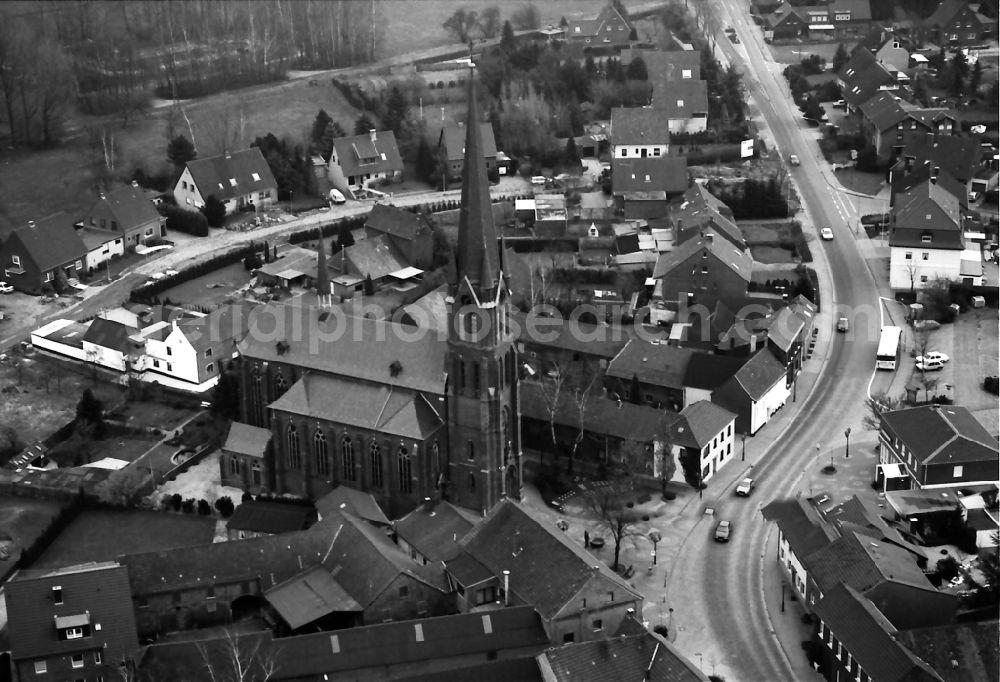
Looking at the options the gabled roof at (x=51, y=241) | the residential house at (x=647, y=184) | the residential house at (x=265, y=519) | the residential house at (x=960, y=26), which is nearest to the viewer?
the residential house at (x=265, y=519)

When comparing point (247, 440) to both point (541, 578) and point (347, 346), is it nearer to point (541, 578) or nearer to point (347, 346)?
point (347, 346)

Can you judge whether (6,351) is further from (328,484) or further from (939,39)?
(939,39)

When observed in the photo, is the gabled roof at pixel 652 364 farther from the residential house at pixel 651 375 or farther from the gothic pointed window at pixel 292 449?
the gothic pointed window at pixel 292 449

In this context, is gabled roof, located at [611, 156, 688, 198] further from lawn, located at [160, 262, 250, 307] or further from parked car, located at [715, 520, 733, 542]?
parked car, located at [715, 520, 733, 542]

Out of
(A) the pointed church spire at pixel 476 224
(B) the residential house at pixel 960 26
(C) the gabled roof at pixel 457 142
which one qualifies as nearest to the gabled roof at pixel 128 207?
(C) the gabled roof at pixel 457 142

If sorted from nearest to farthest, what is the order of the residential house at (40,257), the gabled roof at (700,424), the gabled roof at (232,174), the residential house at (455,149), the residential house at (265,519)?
the residential house at (265,519), the gabled roof at (700,424), the residential house at (40,257), the gabled roof at (232,174), the residential house at (455,149)

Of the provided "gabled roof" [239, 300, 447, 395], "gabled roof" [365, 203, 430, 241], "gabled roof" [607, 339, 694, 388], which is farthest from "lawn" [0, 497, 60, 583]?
"gabled roof" [365, 203, 430, 241]

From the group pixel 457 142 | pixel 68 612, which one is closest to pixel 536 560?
pixel 68 612

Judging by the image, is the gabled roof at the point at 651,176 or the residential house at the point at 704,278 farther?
the gabled roof at the point at 651,176
